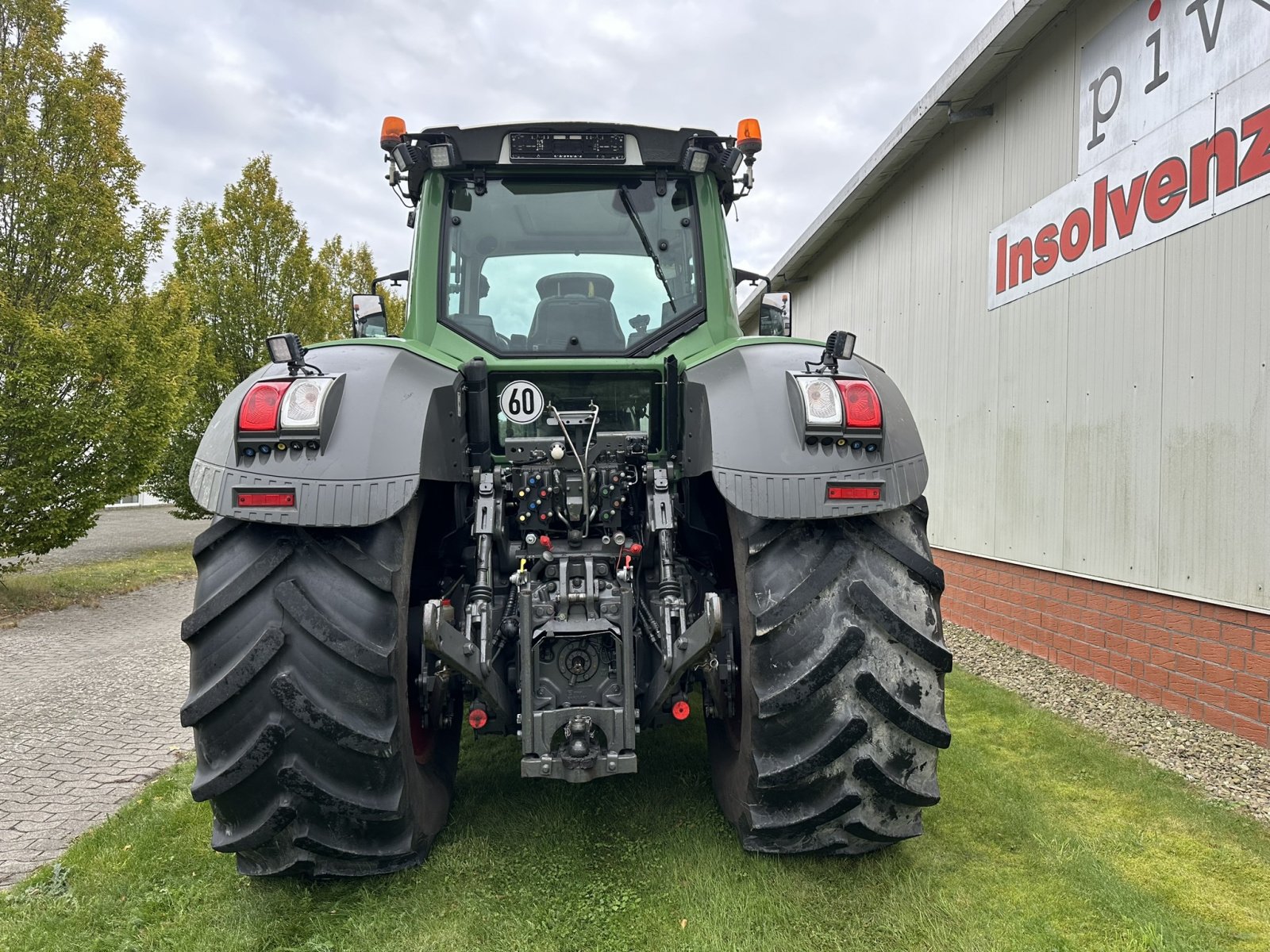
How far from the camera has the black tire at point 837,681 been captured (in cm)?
246

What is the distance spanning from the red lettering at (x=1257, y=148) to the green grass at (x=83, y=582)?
10.3m

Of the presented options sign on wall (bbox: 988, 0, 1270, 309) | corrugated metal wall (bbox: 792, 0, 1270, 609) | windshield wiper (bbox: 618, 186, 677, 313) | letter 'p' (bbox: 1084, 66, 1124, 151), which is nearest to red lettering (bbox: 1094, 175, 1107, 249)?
sign on wall (bbox: 988, 0, 1270, 309)

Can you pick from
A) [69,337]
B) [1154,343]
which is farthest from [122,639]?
[1154,343]

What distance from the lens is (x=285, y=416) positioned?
244 cm

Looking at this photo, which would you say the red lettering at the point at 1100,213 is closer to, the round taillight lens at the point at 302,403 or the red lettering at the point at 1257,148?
the red lettering at the point at 1257,148

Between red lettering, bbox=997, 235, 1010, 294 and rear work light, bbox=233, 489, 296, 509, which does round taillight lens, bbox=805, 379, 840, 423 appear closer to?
rear work light, bbox=233, 489, 296, 509

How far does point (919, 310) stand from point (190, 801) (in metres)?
7.56

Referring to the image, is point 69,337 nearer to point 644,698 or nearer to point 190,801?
point 190,801

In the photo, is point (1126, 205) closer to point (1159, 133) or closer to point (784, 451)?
point (1159, 133)

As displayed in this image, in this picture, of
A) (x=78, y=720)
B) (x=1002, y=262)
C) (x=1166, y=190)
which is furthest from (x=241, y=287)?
(x=1166, y=190)

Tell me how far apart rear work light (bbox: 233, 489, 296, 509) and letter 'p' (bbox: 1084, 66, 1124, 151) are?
18.1 feet

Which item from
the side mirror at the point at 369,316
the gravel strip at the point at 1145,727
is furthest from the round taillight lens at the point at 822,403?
the gravel strip at the point at 1145,727

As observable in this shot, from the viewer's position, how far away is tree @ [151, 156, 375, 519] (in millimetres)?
13984

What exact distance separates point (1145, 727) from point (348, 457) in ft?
14.8
